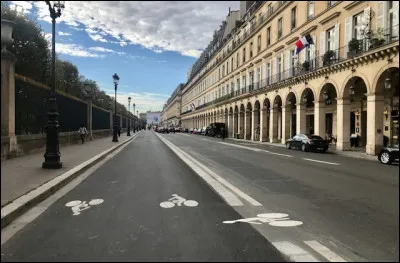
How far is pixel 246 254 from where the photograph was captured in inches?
184

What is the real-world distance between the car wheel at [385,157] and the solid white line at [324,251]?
14745 mm

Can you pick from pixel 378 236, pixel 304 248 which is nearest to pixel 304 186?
pixel 378 236

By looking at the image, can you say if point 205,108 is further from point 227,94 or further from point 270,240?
point 270,240

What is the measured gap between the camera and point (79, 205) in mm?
7625

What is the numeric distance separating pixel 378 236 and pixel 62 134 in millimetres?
20733

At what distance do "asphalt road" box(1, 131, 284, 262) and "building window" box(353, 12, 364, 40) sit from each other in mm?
21701

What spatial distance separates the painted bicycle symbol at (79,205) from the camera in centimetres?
717

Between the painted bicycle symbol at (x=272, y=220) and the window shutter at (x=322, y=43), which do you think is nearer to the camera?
the painted bicycle symbol at (x=272, y=220)

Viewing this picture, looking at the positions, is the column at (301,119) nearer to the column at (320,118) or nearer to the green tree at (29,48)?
the column at (320,118)

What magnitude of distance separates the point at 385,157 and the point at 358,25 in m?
12.2

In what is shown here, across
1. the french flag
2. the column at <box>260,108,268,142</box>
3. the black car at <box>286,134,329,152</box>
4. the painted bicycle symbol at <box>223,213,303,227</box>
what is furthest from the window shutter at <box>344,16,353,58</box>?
the painted bicycle symbol at <box>223,213,303,227</box>

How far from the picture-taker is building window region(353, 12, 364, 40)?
85.0ft

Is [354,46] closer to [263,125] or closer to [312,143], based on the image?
[312,143]

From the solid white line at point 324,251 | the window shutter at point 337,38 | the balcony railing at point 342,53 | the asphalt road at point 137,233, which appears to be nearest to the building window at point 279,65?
the balcony railing at point 342,53
